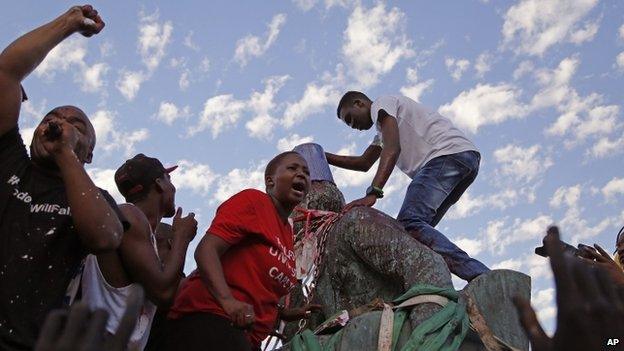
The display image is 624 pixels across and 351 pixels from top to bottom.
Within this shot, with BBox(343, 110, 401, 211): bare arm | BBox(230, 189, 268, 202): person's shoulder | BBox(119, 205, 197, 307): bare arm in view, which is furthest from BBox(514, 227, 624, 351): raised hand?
BBox(343, 110, 401, 211): bare arm

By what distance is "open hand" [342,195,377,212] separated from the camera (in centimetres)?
572

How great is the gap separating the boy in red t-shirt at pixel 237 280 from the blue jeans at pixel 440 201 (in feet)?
5.72

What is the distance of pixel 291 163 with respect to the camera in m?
4.84

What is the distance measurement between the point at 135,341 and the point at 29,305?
25.9 inches

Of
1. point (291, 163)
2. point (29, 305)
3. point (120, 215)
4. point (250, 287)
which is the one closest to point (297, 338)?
point (250, 287)

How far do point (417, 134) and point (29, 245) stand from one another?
4.02 m

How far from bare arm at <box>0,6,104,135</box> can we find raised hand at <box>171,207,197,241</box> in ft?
3.29

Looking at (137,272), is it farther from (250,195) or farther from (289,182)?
(289,182)

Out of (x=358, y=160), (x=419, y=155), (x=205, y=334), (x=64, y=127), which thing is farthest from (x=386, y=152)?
(x=64, y=127)

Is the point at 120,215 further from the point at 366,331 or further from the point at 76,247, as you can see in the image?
the point at 366,331

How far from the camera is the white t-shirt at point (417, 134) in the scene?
654 cm

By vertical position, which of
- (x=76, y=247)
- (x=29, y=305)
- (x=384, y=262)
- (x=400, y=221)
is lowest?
(x=29, y=305)

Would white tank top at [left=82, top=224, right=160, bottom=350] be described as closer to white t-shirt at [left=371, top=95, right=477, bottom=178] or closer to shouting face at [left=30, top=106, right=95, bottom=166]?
shouting face at [left=30, top=106, right=95, bottom=166]

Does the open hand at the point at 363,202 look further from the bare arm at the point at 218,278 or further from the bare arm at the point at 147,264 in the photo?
the bare arm at the point at 147,264
